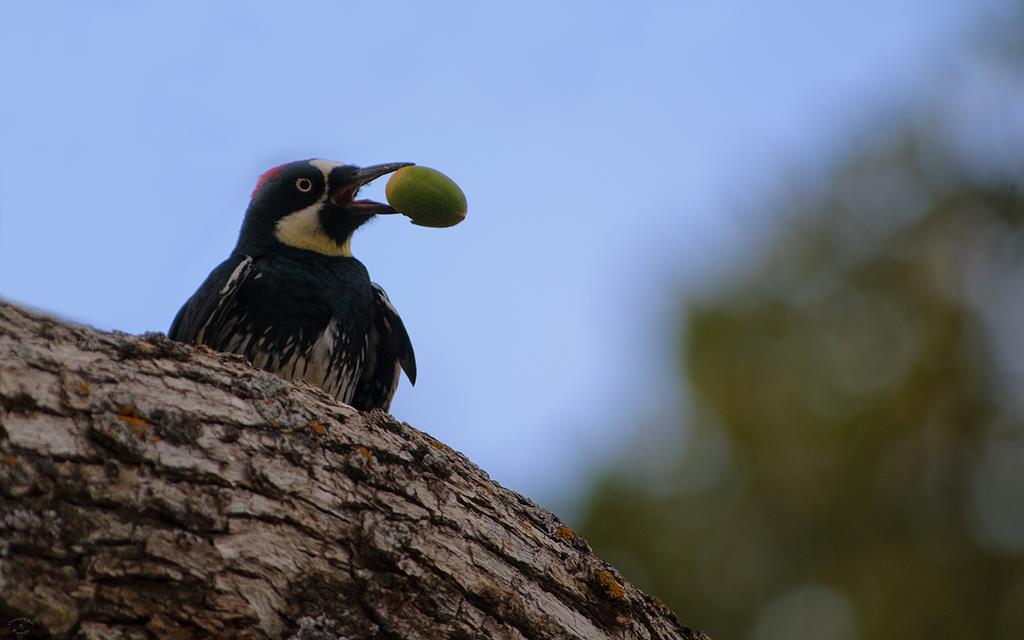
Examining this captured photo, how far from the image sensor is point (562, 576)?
11.2 ft

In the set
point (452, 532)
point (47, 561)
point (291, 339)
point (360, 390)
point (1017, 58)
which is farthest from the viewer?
point (1017, 58)

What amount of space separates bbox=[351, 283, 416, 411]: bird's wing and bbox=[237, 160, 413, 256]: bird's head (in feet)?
1.32

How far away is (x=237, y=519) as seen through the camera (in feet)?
9.63

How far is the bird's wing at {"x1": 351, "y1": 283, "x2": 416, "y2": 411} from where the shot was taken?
6.03 metres

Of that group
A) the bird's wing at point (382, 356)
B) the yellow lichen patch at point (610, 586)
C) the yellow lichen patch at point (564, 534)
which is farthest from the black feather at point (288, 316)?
the yellow lichen patch at point (610, 586)

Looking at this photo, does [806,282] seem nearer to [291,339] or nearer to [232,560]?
[291,339]

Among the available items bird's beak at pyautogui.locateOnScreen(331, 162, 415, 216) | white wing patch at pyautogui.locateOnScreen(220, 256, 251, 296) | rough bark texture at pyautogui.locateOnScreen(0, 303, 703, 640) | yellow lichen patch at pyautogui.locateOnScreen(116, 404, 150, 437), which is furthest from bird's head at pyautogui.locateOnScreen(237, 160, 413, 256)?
yellow lichen patch at pyautogui.locateOnScreen(116, 404, 150, 437)

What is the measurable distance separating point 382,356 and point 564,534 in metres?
2.69

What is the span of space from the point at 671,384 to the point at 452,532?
675cm

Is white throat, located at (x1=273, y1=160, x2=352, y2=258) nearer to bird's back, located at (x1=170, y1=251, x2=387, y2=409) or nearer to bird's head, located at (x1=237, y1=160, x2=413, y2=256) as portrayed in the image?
bird's head, located at (x1=237, y1=160, x2=413, y2=256)

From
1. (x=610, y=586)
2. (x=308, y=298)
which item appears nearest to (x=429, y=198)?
(x=308, y=298)

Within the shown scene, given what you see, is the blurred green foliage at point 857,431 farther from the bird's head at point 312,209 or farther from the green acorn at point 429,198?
the green acorn at point 429,198

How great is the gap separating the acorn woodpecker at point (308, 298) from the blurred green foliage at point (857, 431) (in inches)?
141

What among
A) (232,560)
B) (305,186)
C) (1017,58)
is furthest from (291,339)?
(1017,58)
